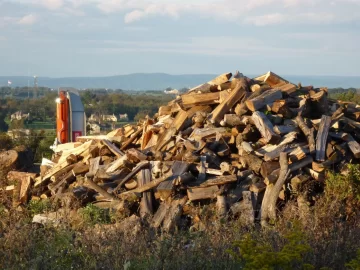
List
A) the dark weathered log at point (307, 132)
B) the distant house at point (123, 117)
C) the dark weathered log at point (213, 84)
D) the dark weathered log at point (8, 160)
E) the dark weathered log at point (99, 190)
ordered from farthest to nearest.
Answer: the distant house at point (123, 117) → the dark weathered log at point (8, 160) → the dark weathered log at point (213, 84) → the dark weathered log at point (307, 132) → the dark weathered log at point (99, 190)

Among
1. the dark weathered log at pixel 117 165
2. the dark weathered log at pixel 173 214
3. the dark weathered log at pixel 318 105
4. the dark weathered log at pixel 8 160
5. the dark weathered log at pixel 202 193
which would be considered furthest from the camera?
the dark weathered log at pixel 8 160

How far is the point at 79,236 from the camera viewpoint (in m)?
6.46

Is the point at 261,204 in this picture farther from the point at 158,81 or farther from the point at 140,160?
the point at 158,81

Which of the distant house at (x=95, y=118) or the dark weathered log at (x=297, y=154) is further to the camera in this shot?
the distant house at (x=95, y=118)

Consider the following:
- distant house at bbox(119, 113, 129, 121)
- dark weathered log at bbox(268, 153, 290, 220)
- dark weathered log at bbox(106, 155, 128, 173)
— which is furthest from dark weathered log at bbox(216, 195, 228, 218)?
distant house at bbox(119, 113, 129, 121)

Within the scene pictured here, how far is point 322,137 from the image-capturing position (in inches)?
396

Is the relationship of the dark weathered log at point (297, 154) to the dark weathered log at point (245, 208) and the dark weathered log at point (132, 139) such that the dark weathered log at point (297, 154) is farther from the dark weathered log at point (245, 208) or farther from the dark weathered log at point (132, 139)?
the dark weathered log at point (132, 139)

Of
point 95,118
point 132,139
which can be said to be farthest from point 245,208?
point 95,118

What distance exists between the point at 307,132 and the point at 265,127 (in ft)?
2.15

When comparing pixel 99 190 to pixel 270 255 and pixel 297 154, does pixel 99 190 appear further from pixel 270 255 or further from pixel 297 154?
pixel 270 255

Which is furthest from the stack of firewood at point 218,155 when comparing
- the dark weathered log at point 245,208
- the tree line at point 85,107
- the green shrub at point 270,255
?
the tree line at point 85,107

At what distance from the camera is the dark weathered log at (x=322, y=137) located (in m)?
9.80

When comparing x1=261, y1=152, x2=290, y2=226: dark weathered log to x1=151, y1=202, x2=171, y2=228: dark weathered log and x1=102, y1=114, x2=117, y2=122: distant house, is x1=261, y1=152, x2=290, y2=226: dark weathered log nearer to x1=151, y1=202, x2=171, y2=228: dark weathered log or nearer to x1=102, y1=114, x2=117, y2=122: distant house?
x1=151, y1=202, x2=171, y2=228: dark weathered log

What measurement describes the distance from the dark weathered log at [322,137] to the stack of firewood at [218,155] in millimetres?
15
